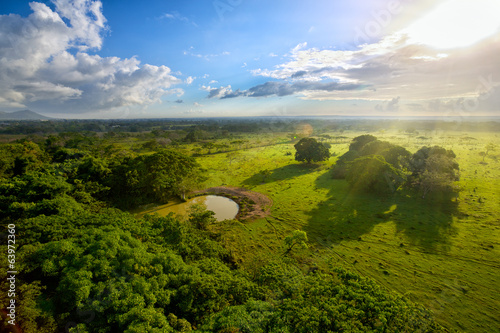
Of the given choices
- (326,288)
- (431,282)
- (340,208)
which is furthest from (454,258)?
(326,288)

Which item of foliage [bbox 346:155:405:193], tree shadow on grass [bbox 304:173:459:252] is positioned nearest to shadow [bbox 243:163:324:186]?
tree shadow on grass [bbox 304:173:459:252]

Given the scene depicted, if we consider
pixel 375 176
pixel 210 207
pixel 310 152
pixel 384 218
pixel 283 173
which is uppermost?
pixel 310 152

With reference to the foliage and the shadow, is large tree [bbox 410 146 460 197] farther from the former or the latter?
the shadow

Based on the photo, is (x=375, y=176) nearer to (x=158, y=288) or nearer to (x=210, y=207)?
(x=210, y=207)

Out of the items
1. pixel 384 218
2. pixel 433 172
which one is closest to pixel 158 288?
pixel 384 218

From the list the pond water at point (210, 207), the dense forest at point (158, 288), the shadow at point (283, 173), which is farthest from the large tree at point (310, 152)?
the dense forest at point (158, 288)

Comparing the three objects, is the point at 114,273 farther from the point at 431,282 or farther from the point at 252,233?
the point at 431,282

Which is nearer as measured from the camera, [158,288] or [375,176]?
[158,288]
